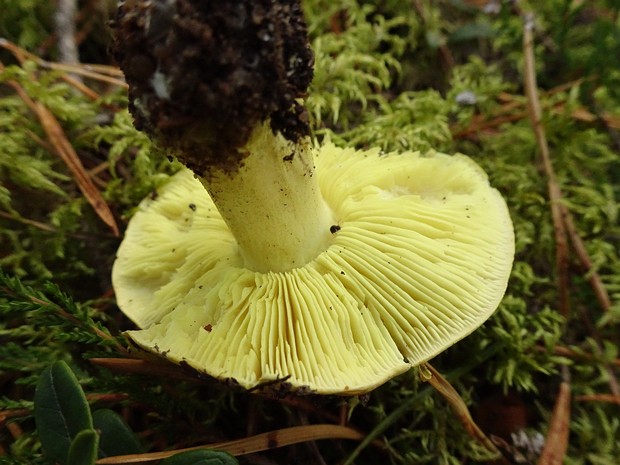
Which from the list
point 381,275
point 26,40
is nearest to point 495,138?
point 381,275

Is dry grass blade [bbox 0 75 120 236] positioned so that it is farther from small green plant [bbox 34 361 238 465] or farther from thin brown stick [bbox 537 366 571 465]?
thin brown stick [bbox 537 366 571 465]

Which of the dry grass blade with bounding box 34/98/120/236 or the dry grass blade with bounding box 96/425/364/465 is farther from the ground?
the dry grass blade with bounding box 34/98/120/236

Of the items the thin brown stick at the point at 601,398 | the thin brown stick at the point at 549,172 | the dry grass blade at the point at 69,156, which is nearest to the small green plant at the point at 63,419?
the dry grass blade at the point at 69,156

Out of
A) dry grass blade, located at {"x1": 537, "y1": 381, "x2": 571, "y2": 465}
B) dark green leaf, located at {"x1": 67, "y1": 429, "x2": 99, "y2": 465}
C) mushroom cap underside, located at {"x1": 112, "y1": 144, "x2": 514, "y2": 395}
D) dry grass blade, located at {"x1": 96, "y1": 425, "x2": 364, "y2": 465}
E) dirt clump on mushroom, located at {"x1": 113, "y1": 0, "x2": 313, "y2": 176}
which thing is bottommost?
dry grass blade, located at {"x1": 96, "y1": 425, "x2": 364, "y2": 465}

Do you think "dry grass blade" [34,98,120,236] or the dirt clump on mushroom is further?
"dry grass blade" [34,98,120,236]

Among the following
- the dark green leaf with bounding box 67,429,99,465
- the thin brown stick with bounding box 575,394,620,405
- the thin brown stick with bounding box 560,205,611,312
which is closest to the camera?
the dark green leaf with bounding box 67,429,99,465

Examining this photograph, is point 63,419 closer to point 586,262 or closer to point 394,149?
point 394,149

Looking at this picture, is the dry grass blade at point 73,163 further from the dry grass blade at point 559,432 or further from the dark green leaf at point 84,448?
the dry grass blade at point 559,432

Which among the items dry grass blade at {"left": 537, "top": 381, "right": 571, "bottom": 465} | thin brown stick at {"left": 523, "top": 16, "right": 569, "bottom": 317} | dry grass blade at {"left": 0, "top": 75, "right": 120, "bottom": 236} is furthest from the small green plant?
thin brown stick at {"left": 523, "top": 16, "right": 569, "bottom": 317}
